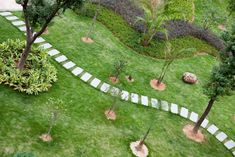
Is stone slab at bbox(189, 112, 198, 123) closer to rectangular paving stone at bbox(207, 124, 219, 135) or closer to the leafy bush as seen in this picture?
rectangular paving stone at bbox(207, 124, 219, 135)

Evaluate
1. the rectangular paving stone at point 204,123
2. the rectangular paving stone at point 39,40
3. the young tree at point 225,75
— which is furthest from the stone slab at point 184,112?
the rectangular paving stone at point 39,40

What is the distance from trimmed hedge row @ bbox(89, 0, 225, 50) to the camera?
29.7m

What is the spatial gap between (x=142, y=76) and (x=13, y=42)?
7939mm

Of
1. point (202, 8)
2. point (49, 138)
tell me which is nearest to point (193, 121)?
point (49, 138)

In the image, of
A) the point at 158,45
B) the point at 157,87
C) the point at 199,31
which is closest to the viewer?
the point at 157,87

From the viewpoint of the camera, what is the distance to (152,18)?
2691 centimetres

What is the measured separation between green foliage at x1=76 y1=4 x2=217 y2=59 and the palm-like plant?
2.08ft

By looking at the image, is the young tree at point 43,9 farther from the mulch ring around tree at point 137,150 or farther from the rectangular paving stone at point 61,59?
the mulch ring around tree at point 137,150

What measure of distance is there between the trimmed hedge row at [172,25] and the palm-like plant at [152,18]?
6.04ft

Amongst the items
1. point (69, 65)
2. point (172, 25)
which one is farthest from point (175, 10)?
point (69, 65)

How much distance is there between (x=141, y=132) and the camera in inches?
799

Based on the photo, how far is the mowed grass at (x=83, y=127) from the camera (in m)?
17.3

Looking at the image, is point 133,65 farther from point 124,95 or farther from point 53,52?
point 53,52

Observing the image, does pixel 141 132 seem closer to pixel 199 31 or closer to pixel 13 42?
pixel 13 42
